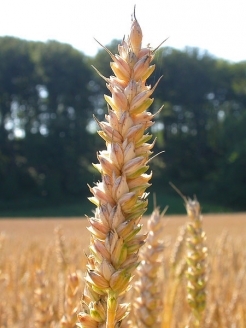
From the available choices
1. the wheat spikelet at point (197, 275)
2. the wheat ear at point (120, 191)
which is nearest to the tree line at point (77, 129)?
the wheat spikelet at point (197, 275)

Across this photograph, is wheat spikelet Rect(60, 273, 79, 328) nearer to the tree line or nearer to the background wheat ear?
the background wheat ear

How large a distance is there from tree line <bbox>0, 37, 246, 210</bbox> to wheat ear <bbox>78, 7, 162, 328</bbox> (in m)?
28.7

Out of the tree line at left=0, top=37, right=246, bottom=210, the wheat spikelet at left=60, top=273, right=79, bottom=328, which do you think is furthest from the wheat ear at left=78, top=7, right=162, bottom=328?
the tree line at left=0, top=37, right=246, bottom=210

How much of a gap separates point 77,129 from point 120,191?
98.2ft

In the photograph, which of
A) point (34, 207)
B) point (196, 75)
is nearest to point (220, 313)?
point (34, 207)

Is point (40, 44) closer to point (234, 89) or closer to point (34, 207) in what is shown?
point (34, 207)

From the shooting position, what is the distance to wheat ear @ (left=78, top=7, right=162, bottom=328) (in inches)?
23.4

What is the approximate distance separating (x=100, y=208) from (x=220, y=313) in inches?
72.1

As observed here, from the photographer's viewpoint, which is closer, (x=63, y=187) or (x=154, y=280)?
(x=154, y=280)

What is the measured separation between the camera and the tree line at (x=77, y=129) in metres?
30.9

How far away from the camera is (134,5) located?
732 millimetres

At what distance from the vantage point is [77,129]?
30328 millimetres

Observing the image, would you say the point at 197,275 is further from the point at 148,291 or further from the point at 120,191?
the point at 120,191

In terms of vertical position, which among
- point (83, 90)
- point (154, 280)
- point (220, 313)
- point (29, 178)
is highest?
point (83, 90)
